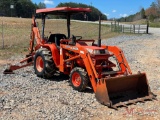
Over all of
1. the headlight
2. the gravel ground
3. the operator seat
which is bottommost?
the gravel ground

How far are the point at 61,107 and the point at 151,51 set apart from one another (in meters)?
10.7

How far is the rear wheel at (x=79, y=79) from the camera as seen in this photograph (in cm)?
791

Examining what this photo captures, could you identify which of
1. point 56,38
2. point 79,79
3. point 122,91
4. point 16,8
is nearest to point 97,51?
point 79,79

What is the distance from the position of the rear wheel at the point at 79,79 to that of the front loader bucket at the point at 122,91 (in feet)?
2.37

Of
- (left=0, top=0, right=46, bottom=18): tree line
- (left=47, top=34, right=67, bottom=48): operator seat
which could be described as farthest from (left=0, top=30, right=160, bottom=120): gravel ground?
(left=0, top=0, right=46, bottom=18): tree line

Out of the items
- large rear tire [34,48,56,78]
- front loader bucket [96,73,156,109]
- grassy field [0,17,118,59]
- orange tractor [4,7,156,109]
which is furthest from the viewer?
grassy field [0,17,118,59]

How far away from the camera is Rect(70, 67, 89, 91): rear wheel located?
26.0ft

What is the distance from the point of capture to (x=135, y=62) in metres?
13.4

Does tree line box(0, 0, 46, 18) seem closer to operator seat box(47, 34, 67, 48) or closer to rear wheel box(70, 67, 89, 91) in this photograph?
operator seat box(47, 34, 67, 48)

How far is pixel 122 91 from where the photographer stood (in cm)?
784

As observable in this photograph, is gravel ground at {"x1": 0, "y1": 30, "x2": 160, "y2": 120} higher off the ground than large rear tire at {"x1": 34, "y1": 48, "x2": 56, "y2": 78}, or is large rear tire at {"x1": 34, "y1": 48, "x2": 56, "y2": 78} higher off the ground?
large rear tire at {"x1": 34, "y1": 48, "x2": 56, "y2": 78}

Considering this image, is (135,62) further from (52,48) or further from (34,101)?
(34,101)

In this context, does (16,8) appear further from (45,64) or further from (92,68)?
(92,68)

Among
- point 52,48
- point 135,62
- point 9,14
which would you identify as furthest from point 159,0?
point 52,48
